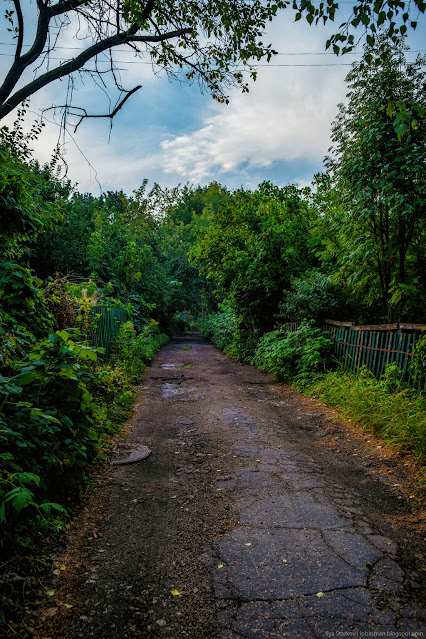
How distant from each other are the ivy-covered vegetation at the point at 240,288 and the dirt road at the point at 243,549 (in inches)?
20.6

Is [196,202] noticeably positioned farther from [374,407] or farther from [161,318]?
[374,407]

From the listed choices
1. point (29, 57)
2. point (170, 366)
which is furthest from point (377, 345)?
point (29, 57)

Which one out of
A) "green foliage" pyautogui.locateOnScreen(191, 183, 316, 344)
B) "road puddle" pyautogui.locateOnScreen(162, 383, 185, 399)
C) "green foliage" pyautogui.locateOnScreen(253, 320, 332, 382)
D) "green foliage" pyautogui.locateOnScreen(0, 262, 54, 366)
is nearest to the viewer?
"green foliage" pyautogui.locateOnScreen(0, 262, 54, 366)

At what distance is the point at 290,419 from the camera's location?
19.7ft

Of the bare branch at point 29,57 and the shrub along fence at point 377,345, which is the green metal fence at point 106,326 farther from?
the shrub along fence at point 377,345

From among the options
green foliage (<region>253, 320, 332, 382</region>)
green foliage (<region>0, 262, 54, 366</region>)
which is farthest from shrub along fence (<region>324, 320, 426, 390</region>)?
green foliage (<region>0, 262, 54, 366</region>)

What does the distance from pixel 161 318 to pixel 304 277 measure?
51.1ft

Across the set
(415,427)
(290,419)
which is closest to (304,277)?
(290,419)

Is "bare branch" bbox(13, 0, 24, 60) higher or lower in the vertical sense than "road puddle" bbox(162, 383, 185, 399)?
higher

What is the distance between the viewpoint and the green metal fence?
8.06 m

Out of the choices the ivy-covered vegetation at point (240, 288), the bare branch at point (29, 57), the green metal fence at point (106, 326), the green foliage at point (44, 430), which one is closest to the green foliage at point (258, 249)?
the ivy-covered vegetation at point (240, 288)

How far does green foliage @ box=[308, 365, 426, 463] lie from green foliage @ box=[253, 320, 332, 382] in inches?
36.5

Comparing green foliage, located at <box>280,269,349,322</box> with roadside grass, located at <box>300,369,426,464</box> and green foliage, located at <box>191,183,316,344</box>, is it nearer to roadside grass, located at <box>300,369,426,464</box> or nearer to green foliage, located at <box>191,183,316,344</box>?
green foliage, located at <box>191,183,316,344</box>

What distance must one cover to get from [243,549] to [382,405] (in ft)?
12.0
